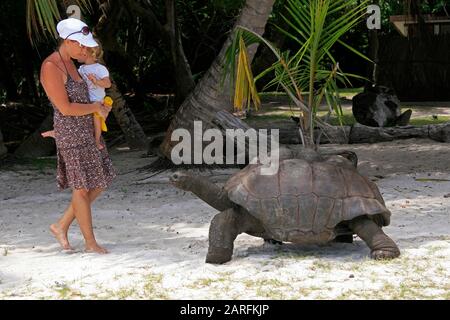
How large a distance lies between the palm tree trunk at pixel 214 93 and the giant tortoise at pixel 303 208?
386 centimetres

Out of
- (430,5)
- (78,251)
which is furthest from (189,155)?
(430,5)

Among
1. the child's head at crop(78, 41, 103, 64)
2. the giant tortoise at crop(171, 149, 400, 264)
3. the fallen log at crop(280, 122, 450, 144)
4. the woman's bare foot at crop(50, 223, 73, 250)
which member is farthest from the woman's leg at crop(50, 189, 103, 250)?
the fallen log at crop(280, 122, 450, 144)

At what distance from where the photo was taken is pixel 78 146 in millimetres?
5535

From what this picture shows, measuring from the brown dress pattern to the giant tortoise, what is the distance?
95 cm

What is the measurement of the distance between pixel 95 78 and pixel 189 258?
4.69 feet

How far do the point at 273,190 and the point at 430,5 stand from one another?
1882 cm

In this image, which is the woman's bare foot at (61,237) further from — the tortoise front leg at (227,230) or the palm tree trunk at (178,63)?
the palm tree trunk at (178,63)

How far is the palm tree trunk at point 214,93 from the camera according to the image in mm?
8992

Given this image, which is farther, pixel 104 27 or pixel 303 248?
pixel 104 27

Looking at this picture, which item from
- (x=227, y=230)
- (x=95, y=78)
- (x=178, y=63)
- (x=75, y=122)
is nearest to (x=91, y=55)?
(x=95, y=78)

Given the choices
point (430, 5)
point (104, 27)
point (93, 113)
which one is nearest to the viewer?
point (93, 113)

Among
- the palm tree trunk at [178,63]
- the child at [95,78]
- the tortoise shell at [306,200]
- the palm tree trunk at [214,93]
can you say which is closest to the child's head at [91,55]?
the child at [95,78]

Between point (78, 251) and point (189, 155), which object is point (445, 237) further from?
point (189, 155)

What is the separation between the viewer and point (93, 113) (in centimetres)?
559
